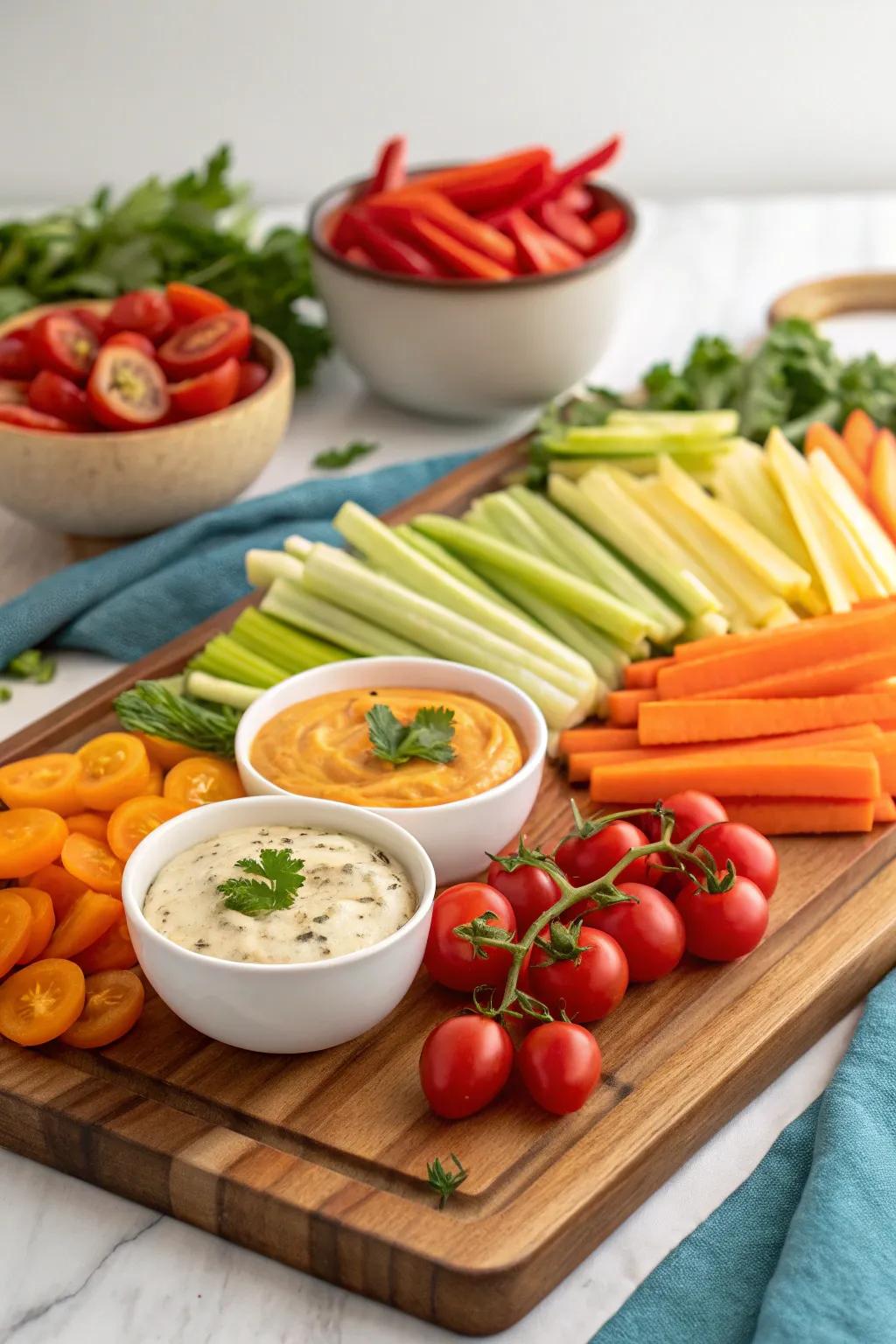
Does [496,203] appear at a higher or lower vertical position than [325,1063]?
higher

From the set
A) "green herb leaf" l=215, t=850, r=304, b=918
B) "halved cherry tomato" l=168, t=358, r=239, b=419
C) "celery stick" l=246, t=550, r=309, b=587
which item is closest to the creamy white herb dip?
"green herb leaf" l=215, t=850, r=304, b=918

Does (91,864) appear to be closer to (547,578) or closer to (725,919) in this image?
(725,919)

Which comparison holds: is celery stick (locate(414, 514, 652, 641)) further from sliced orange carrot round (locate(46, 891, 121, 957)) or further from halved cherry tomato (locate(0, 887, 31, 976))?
halved cherry tomato (locate(0, 887, 31, 976))

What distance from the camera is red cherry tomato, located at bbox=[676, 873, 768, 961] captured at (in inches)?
93.6

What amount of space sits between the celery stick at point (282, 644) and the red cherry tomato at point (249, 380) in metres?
0.78

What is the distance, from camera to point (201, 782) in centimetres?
274

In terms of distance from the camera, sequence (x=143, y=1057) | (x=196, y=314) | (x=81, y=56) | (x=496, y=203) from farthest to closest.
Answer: (x=81, y=56) < (x=496, y=203) < (x=196, y=314) < (x=143, y=1057)

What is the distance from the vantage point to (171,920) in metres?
2.17

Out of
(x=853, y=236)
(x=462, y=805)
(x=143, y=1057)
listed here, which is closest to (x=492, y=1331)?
(x=143, y=1057)

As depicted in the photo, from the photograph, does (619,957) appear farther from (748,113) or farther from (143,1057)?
(748,113)

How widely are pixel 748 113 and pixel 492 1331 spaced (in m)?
5.07

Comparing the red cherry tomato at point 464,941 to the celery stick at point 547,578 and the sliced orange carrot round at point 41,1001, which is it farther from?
the celery stick at point 547,578

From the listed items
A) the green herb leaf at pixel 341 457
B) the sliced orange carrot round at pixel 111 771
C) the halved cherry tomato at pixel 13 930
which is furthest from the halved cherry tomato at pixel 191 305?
the halved cherry tomato at pixel 13 930

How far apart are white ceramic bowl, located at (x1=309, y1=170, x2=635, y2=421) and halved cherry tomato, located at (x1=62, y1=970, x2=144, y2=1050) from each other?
227 cm
